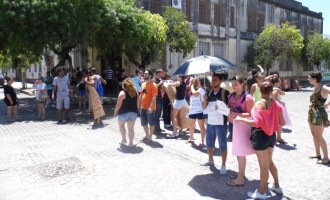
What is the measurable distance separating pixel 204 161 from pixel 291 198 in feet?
7.16

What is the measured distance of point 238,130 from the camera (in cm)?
545

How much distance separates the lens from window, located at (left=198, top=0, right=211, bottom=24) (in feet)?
89.0

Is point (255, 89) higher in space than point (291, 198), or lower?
higher

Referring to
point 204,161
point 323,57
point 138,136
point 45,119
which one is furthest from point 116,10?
point 323,57

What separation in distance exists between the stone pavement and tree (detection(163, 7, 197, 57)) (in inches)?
487

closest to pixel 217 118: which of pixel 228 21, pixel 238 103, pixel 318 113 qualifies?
pixel 238 103

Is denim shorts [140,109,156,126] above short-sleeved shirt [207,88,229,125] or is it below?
below

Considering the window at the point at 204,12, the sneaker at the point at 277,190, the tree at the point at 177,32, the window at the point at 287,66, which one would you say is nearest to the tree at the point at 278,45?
the window at the point at 204,12

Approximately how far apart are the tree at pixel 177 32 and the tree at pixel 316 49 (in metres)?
17.6

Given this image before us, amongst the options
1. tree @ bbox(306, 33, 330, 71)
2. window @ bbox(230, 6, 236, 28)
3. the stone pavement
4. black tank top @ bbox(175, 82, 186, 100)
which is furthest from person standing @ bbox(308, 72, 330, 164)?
tree @ bbox(306, 33, 330, 71)

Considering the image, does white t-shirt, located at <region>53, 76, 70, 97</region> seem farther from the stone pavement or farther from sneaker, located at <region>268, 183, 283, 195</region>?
sneaker, located at <region>268, 183, 283, 195</region>

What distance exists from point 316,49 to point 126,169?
105 ft

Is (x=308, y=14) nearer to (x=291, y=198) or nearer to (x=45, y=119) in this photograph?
(x=45, y=119)

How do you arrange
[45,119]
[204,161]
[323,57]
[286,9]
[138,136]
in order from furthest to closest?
1. [286,9]
2. [323,57]
3. [45,119]
4. [138,136]
5. [204,161]
